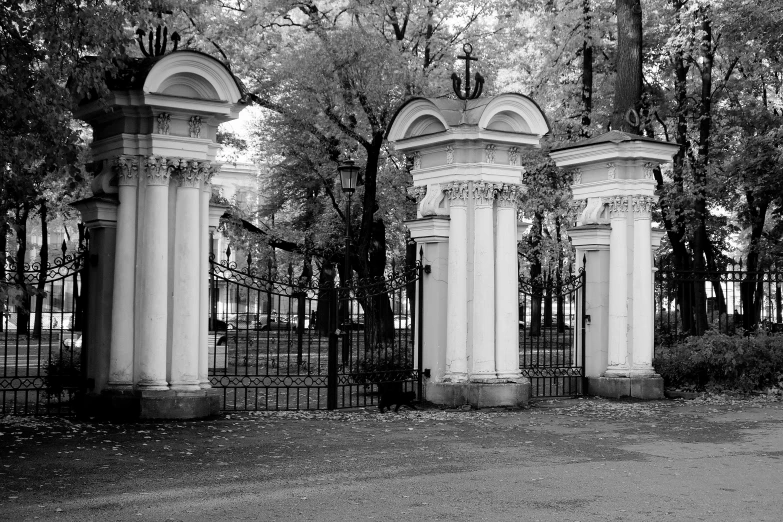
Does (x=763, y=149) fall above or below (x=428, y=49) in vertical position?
below

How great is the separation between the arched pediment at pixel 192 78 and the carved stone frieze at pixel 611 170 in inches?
246

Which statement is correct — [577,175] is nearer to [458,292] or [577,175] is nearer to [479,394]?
[458,292]

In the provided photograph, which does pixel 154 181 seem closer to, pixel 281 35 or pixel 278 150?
pixel 281 35

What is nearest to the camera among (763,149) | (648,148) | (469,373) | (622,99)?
(469,373)

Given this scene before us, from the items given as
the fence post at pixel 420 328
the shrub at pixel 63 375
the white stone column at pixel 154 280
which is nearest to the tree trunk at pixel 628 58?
the fence post at pixel 420 328

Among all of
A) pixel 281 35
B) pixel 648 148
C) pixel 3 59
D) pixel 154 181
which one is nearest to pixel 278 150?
pixel 281 35

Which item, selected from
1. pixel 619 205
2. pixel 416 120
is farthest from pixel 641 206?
pixel 416 120

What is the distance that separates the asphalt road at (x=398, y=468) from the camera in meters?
7.20

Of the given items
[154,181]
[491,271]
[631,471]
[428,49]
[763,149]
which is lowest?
[631,471]

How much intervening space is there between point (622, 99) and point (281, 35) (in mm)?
9587

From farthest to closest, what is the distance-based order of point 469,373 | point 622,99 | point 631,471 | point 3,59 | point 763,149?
point 763,149 < point 622,99 < point 469,373 < point 3,59 < point 631,471

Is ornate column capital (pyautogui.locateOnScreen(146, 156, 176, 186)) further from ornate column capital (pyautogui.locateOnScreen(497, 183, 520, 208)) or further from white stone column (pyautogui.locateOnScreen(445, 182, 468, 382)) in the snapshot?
ornate column capital (pyautogui.locateOnScreen(497, 183, 520, 208))

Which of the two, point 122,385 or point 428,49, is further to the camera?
point 428,49

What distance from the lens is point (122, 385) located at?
469 inches
